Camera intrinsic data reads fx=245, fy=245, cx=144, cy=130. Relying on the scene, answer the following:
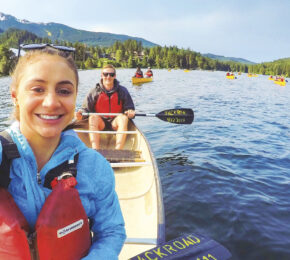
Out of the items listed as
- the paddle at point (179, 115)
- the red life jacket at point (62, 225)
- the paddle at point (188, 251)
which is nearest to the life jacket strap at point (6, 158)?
the red life jacket at point (62, 225)

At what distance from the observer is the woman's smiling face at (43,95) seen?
1.30 metres

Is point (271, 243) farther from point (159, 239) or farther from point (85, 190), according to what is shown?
point (85, 190)

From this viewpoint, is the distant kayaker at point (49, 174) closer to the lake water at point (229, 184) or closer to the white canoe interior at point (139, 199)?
the white canoe interior at point (139, 199)

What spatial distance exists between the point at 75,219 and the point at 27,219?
0.25 metres

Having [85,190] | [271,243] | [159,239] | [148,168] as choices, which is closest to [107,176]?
[85,190]

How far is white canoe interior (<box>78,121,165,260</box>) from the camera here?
2678 mm

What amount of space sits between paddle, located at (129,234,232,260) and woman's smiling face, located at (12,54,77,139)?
3.80 feet

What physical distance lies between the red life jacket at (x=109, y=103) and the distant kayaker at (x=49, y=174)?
15.5 feet

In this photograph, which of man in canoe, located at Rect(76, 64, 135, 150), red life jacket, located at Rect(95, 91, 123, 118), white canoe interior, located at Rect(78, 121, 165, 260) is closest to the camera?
white canoe interior, located at Rect(78, 121, 165, 260)

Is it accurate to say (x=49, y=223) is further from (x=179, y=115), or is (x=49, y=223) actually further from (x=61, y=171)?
(x=179, y=115)

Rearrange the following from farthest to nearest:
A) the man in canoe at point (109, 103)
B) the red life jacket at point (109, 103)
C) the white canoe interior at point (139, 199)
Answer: the red life jacket at point (109, 103)
the man in canoe at point (109, 103)
the white canoe interior at point (139, 199)

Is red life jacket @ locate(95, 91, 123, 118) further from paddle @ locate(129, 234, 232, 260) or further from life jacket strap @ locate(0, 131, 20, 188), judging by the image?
life jacket strap @ locate(0, 131, 20, 188)

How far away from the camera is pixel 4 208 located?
3.90ft

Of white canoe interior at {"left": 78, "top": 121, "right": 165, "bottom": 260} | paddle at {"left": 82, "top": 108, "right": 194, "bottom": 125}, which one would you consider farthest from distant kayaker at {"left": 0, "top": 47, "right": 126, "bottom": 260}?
paddle at {"left": 82, "top": 108, "right": 194, "bottom": 125}
